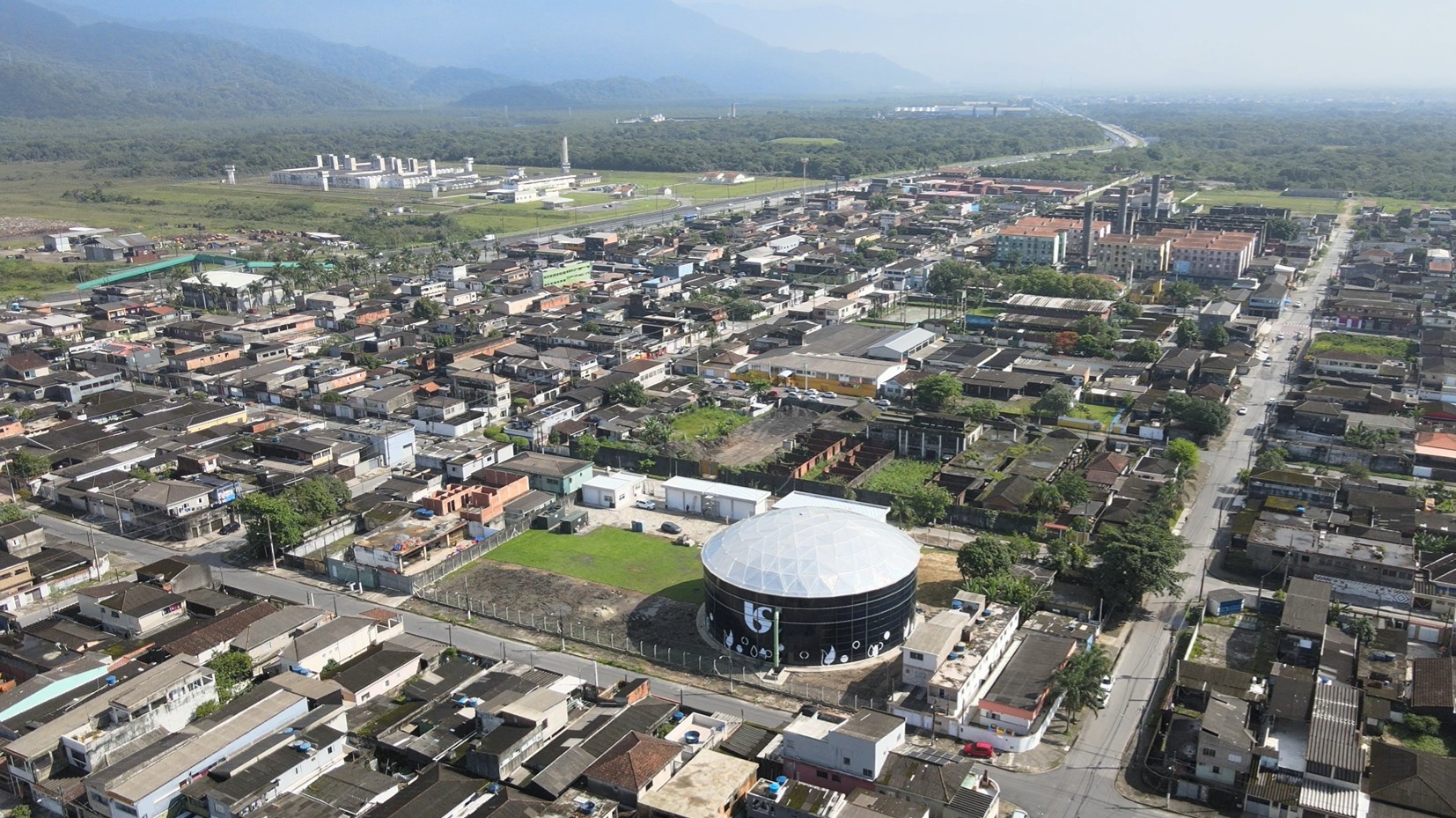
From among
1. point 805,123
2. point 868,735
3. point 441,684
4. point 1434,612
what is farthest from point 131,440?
point 805,123

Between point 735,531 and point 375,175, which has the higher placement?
point 375,175

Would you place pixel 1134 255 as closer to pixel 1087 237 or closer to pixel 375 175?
pixel 1087 237

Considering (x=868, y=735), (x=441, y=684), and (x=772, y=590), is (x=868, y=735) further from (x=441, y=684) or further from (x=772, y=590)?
(x=441, y=684)

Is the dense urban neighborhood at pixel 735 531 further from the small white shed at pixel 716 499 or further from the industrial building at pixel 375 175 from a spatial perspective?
the industrial building at pixel 375 175

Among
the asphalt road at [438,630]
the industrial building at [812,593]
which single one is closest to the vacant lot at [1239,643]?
the industrial building at [812,593]

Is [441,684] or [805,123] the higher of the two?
[805,123]

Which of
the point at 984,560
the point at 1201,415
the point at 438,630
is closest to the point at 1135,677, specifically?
the point at 984,560
